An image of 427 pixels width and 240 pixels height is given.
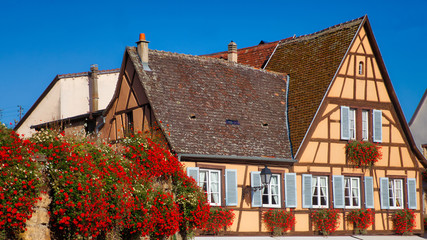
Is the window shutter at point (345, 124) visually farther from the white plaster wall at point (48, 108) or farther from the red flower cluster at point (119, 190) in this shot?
the white plaster wall at point (48, 108)

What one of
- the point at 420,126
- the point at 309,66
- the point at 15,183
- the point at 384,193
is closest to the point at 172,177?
the point at 15,183

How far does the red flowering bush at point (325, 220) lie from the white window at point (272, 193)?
1.51 metres

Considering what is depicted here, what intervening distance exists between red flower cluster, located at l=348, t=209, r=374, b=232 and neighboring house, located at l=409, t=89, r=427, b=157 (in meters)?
9.86

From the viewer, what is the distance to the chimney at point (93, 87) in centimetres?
3228

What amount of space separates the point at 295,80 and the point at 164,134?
718cm

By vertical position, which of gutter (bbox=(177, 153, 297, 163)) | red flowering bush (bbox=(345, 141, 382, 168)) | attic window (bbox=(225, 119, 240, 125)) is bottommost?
gutter (bbox=(177, 153, 297, 163))

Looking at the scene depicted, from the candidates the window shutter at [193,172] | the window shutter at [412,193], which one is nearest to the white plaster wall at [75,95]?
the window shutter at [193,172]

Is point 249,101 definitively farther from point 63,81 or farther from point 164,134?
point 63,81

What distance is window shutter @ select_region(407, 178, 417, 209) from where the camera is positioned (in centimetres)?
2642

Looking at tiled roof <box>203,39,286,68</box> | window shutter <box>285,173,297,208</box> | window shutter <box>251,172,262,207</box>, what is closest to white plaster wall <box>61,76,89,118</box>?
tiled roof <box>203,39,286,68</box>

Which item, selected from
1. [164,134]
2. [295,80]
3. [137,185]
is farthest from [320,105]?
[137,185]

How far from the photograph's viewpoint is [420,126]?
34250 mm

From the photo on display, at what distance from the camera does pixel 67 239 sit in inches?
579

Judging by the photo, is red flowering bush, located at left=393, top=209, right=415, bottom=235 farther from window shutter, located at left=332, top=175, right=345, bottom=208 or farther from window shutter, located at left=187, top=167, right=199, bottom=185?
window shutter, located at left=187, top=167, right=199, bottom=185
